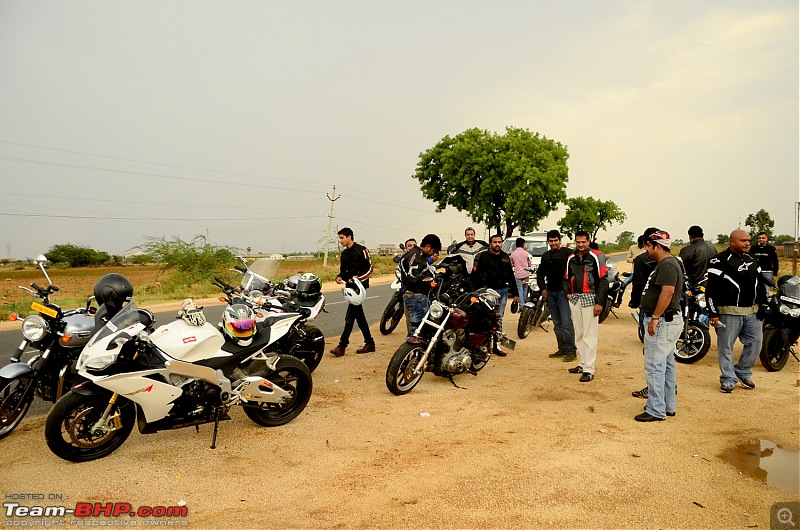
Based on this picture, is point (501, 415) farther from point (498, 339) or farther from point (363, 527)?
point (363, 527)

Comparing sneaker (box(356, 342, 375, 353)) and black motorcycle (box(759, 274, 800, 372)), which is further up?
black motorcycle (box(759, 274, 800, 372))

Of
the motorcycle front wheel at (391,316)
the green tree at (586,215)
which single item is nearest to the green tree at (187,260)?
the motorcycle front wheel at (391,316)

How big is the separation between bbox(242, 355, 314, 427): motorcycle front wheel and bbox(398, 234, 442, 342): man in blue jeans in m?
2.90

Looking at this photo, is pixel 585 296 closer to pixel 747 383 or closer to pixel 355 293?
pixel 747 383

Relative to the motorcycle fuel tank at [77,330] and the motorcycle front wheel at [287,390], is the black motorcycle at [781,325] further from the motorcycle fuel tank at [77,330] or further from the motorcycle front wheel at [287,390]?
the motorcycle fuel tank at [77,330]

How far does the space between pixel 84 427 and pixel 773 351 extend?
8135mm

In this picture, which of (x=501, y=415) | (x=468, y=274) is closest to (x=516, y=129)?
(x=468, y=274)

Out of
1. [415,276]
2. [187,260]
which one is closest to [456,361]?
[415,276]

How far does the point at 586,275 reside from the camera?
6949mm

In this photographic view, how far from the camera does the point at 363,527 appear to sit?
10.6ft

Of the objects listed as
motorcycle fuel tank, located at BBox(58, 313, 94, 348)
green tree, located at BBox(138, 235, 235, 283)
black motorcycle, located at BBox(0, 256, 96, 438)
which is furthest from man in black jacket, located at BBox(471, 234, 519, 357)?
green tree, located at BBox(138, 235, 235, 283)

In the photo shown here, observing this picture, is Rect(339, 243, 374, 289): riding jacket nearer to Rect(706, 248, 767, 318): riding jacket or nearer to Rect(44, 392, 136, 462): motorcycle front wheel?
Rect(44, 392, 136, 462): motorcycle front wheel

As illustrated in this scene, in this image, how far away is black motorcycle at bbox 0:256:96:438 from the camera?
4527 millimetres

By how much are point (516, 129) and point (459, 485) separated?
40.6m
